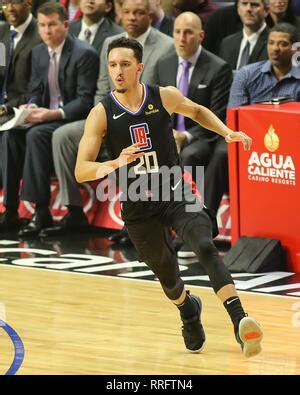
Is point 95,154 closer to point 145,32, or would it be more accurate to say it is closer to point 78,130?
point 78,130

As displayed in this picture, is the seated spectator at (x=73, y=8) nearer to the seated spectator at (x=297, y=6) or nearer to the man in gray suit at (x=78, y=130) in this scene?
the man in gray suit at (x=78, y=130)

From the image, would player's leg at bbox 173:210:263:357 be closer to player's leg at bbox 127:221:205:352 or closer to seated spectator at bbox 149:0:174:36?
player's leg at bbox 127:221:205:352

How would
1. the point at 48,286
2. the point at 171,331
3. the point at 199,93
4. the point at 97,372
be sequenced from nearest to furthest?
the point at 97,372 < the point at 171,331 < the point at 48,286 < the point at 199,93

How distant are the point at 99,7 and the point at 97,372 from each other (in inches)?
230

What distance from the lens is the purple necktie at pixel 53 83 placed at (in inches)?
430

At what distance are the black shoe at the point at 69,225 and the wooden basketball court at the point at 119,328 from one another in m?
1.29

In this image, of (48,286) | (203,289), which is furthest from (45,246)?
(203,289)

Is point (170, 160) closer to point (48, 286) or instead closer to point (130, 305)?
point (130, 305)

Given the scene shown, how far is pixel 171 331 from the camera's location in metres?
7.34

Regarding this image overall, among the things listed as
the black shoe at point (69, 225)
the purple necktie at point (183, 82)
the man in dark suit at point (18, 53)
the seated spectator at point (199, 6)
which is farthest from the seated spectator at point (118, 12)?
the black shoe at point (69, 225)

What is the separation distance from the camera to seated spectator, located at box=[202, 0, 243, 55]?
11.1 metres

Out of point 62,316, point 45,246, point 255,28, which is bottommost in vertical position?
point 45,246

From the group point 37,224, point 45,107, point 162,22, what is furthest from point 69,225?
point 162,22

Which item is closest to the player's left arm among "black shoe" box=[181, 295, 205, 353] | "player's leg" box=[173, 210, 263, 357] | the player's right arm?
the player's right arm
